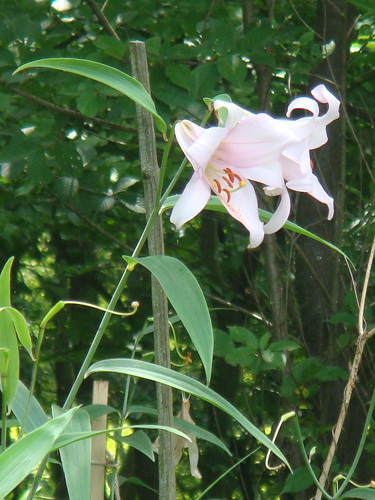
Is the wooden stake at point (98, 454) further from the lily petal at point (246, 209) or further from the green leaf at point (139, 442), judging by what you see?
the lily petal at point (246, 209)

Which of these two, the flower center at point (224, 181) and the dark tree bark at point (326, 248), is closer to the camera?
the flower center at point (224, 181)

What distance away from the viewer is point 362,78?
2307mm

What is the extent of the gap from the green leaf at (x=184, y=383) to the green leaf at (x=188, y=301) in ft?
0.14

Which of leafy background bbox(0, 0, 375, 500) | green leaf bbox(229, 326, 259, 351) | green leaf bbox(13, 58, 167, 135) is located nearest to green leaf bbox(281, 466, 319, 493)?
leafy background bbox(0, 0, 375, 500)

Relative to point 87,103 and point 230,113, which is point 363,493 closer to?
point 230,113

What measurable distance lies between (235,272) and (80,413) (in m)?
2.17

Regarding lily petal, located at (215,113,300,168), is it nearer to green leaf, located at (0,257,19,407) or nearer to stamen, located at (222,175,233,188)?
stamen, located at (222,175,233,188)

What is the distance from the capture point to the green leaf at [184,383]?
0.51 meters

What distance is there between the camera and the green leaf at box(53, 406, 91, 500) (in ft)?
1.76

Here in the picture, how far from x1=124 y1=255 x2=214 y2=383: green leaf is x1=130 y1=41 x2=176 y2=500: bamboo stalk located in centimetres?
20

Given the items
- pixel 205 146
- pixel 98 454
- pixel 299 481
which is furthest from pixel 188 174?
pixel 205 146

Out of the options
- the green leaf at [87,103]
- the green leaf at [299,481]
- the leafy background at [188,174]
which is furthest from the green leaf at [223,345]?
the green leaf at [87,103]

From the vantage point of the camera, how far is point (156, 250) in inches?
28.5

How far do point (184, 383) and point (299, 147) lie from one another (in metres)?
0.19
